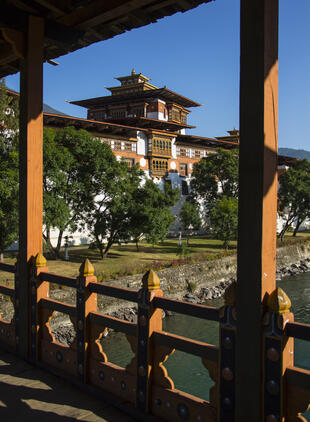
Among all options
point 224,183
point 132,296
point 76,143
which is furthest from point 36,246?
point 224,183

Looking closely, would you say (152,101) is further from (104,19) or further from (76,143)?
(104,19)

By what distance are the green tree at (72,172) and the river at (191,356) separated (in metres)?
5.78

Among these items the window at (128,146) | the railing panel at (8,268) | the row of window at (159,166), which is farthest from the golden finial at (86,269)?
the row of window at (159,166)

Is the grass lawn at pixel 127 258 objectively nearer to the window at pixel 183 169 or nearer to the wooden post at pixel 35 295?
the window at pixel 183 169

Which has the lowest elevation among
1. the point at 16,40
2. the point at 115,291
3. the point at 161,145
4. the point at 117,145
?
the point at 115,291

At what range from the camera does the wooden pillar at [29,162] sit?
4023 millimetres

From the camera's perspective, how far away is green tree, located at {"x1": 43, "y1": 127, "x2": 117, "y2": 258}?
1605 cm

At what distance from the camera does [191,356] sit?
12070mm

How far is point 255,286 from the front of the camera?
225 centimetres

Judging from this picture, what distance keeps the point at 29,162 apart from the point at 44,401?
2303 millimetres

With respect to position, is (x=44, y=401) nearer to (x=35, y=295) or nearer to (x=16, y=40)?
(x=35, y=295)

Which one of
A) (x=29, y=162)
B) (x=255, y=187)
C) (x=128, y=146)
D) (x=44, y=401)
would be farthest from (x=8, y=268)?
(x=128, y=146)

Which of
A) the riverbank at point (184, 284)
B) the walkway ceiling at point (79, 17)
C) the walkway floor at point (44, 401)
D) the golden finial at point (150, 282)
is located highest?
the walkway ceiling at point (79, 17)

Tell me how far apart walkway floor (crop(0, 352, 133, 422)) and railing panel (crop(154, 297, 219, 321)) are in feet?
2.87
